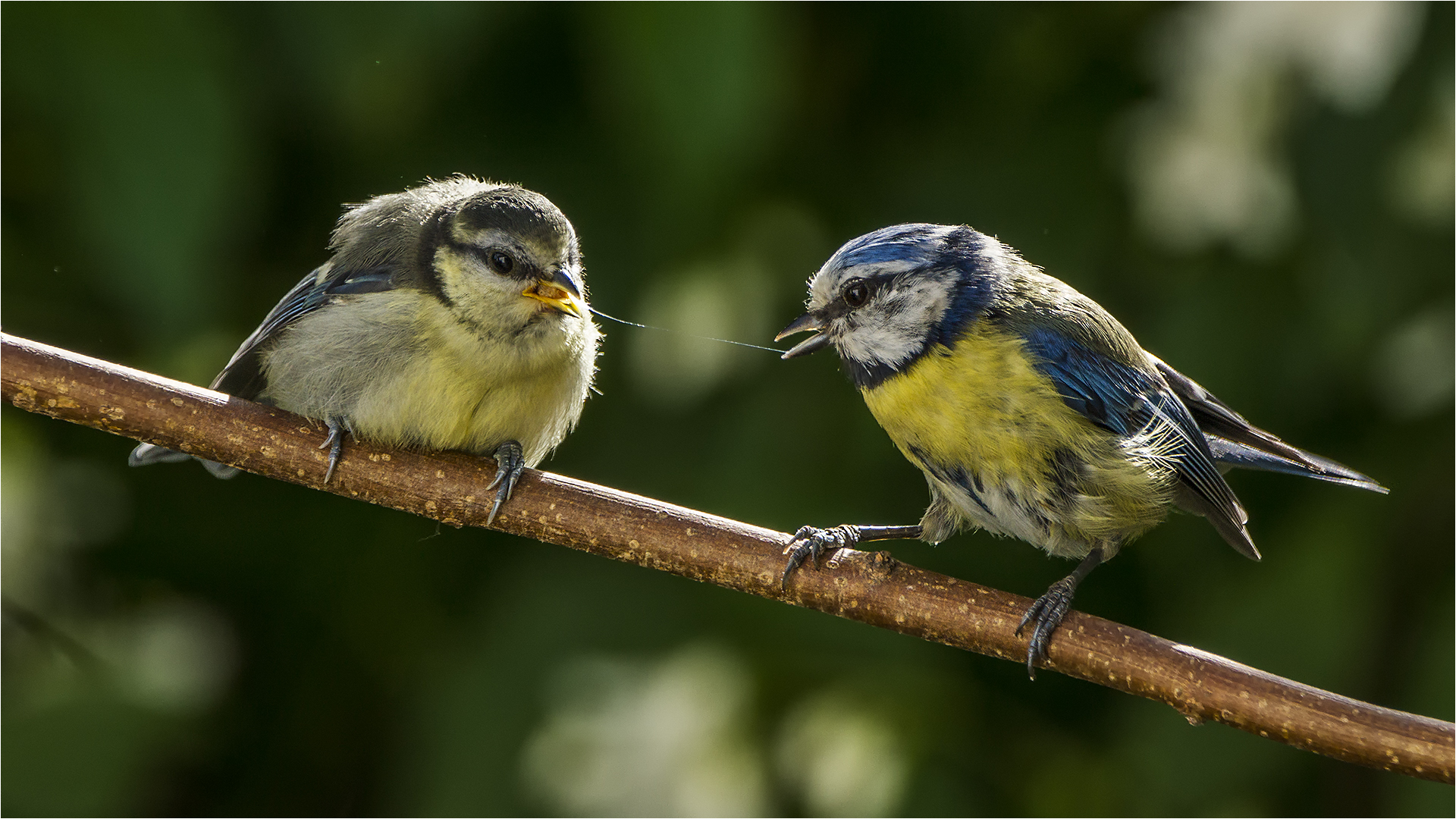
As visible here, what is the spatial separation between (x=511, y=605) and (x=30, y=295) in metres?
1.44

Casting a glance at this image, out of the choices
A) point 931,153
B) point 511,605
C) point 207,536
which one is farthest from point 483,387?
point 931,153

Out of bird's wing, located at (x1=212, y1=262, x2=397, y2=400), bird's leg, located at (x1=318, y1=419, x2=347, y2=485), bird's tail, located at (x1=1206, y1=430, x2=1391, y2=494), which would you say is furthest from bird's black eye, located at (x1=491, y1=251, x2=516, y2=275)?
bird's tail, located at (x1=1206, y1=430, x2=1391, y2=494)

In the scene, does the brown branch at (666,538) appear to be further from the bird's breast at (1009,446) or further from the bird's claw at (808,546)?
the bird's breast at (1009,446)

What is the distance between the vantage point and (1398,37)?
2953mm

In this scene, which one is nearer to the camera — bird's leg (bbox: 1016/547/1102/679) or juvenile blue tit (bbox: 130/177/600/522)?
bird's leg (bbox: 1016/547/1102/679)

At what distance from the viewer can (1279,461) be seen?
9.02ft

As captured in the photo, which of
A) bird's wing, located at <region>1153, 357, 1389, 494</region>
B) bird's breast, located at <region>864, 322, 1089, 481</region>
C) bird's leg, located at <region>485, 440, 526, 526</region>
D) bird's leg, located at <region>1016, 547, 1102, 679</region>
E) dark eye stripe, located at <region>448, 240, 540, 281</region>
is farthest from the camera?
dark eye stripe, located at <region>448, 240, 540, 281</region>

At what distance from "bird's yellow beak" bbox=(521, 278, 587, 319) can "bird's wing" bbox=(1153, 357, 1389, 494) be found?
132cm

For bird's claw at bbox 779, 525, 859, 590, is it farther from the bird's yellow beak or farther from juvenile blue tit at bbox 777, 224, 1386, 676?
the bird's yellow beak

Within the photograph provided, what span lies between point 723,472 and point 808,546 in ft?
3.02

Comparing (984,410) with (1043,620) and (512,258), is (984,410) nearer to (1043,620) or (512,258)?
(1043,620)

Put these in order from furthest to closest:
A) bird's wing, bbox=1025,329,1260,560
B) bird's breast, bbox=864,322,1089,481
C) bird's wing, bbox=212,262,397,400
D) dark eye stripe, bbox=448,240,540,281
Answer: bird's wing, bbox=212,262,397,400 < dark eye stripe, bbox=448,240,540,281 < bird's wing, bbox=1025,329,1260,560 < bird's breast, bbox=864,322,1089,481

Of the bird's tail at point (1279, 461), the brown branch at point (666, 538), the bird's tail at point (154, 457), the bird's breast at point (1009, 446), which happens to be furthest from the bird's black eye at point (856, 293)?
the bird's tail at point (154, 457)

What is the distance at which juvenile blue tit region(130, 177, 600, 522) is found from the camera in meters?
2.64
